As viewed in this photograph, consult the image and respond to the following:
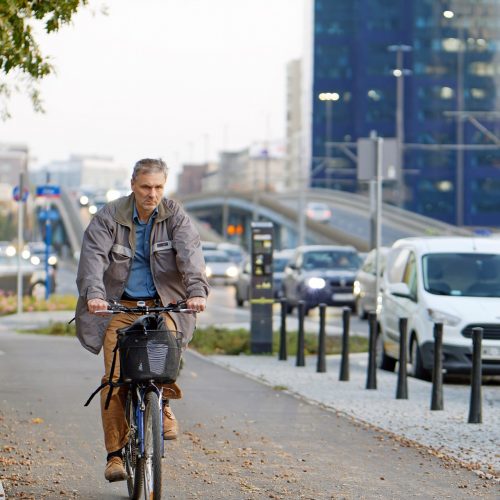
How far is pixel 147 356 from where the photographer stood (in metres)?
6.66

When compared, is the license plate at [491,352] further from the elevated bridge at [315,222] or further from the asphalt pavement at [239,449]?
the elevated bridge at [315,222]

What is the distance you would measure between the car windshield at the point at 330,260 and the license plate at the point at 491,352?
1932 cm

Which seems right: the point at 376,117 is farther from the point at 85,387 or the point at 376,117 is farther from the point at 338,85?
the point at 85,387

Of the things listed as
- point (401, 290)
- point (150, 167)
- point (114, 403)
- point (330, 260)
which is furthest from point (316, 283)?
point (150, 167)

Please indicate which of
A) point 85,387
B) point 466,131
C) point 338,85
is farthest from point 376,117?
point 85,387

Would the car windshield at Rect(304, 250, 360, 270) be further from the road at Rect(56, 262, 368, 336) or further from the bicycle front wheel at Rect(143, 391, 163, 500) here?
the bicycle front wheel at Rect(143, 391, 163, 500)

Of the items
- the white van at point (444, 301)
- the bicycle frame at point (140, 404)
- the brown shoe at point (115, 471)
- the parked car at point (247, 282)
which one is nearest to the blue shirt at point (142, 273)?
the bicycle frame at point (140, 404)

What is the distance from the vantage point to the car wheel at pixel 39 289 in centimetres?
3703

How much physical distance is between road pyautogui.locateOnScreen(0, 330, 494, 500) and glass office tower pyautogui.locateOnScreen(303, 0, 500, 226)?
10834 centimetres

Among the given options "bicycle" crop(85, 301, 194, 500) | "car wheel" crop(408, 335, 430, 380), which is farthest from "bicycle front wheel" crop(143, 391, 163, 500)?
"car wheel" crop(408, 335, 430, 380)

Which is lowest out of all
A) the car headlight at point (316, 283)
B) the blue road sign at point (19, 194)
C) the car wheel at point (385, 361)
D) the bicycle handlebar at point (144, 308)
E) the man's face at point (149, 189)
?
the car headlight at point (316, 283)

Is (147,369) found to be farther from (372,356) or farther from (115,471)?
(372,356)

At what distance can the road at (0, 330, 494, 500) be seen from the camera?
25.2ft

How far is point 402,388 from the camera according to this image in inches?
513
